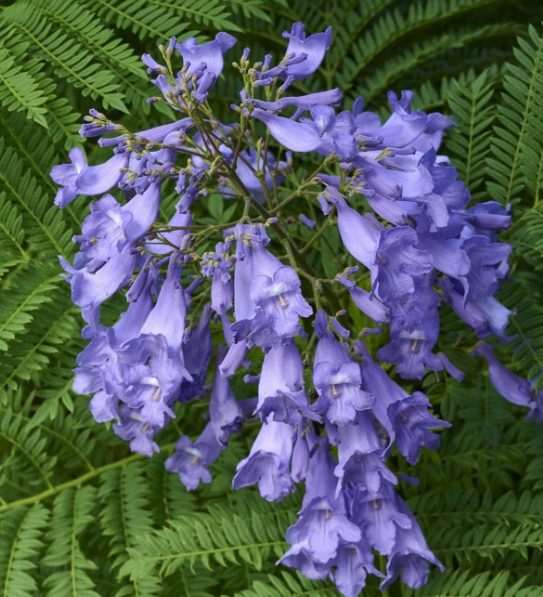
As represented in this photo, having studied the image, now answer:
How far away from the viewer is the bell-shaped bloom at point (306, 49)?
1.77 metres

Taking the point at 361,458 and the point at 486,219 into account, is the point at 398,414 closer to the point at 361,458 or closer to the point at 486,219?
the point at 361,458

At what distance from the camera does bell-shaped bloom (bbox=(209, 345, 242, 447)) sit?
1910 millimetres

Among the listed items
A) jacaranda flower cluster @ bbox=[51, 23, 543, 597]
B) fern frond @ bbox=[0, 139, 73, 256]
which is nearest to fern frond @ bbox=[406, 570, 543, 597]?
jacaranda flower cluster @ bbox=[51, 23, 543, 597]

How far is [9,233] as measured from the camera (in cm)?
208

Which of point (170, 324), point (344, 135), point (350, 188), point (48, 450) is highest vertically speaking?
point (344, 135)

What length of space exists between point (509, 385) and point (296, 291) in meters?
0.97

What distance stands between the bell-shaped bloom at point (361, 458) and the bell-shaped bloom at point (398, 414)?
0.15 ft

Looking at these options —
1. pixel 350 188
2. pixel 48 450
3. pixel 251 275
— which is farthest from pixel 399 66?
pixel 48 450

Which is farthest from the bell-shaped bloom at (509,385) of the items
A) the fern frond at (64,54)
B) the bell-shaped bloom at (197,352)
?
the fern frond at (64,54)

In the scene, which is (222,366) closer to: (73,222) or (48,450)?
(73,222)

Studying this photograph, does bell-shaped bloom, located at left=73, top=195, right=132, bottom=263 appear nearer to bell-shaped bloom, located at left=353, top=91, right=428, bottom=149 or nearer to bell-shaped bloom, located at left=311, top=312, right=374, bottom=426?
Result: bell-shaped bloom, located at left=311, top=312, right=374, bottom=426

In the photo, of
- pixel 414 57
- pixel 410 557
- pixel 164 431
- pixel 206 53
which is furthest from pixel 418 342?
pixel 414 57

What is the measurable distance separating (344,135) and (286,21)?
1424 millimetres

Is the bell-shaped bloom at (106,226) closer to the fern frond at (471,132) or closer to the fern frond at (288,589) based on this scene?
the fern frond at (288,589)
